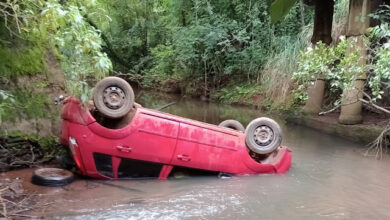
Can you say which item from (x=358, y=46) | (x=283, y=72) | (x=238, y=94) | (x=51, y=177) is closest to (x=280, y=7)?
(x=51, y=177)

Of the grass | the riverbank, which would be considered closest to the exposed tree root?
the riverbank

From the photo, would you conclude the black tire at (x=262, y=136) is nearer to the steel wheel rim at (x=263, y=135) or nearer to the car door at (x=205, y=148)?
the steel wheel rim at (x=263, y=135)

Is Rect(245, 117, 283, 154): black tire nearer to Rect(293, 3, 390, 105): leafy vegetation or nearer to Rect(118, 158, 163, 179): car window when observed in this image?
Rect(118, 158, 163, 179): car window

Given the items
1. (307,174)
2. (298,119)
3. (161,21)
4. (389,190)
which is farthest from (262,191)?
(161,21)

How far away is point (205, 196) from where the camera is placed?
18.3 feet

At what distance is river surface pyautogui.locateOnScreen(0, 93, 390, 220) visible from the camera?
16.0 ft

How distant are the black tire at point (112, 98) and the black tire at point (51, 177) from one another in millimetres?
965

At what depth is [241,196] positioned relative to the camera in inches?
222

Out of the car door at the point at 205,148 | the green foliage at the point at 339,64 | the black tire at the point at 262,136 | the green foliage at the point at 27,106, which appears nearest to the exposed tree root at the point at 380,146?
the green foliage at the point at 339,64

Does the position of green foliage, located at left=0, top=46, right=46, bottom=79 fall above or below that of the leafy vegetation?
below

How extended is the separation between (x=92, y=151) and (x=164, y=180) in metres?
1.17

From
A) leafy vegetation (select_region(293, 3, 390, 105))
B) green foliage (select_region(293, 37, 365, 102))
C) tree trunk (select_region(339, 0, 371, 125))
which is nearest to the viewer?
leafy vegetation (select_region(293, 3, 390, 105))

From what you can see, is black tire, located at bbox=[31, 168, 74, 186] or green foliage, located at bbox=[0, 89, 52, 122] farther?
green foliage, located at bbox=[0, 89, 52, 122]

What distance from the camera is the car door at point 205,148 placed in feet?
19.3
